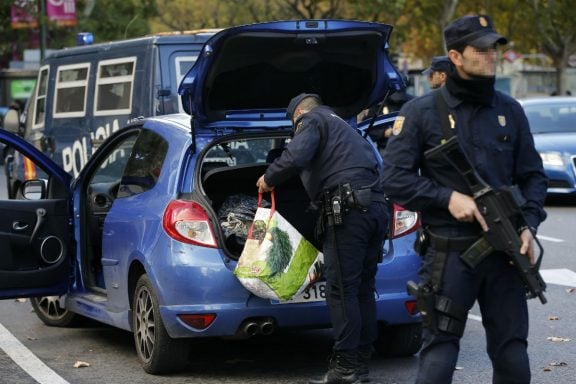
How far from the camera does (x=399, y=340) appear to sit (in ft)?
25.9

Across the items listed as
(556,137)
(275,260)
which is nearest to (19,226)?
(275,260)

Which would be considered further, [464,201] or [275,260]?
[275,260]

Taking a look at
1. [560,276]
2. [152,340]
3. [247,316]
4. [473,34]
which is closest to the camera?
[473,34]

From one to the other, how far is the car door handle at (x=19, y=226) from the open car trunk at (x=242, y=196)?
119 centimetres

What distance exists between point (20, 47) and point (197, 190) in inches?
1868

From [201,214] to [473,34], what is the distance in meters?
2.48

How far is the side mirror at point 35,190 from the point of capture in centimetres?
870

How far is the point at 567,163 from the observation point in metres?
17.4

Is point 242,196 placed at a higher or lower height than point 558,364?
higher

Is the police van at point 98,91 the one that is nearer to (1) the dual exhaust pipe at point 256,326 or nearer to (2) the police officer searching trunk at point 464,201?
(1) the dual exhaust pipe at point 256,326

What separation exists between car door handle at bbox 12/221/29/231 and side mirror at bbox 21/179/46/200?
0.41 metres

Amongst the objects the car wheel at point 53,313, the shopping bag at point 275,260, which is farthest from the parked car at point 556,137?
the shopping bag at point 275,260

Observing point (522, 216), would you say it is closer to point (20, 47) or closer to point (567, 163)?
point (567, 163)

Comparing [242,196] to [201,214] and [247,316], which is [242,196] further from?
[247,316]
